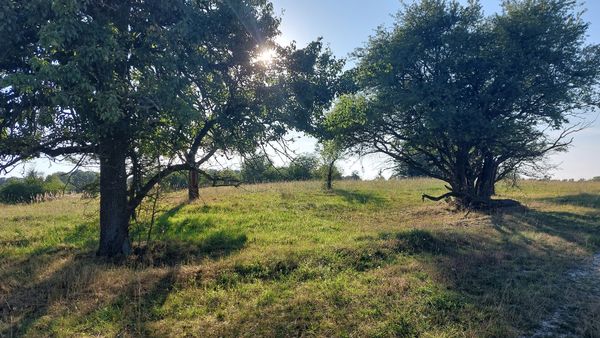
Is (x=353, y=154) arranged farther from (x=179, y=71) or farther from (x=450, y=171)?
(x=179, y=71)

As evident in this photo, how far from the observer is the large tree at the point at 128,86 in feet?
19.7

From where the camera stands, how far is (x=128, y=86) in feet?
23.0

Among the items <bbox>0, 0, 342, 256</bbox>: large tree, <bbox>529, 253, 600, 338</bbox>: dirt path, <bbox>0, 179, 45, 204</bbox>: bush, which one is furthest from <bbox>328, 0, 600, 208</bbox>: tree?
<bbox>0, 179, 45, 204</bbox>: bush

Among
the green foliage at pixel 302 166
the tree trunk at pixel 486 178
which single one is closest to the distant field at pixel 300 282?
the green foliage at pixel 302 166

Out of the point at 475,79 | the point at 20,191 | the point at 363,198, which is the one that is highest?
the point at 475,79

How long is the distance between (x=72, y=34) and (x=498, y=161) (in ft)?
62.3

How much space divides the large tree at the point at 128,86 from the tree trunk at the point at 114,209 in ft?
0.08

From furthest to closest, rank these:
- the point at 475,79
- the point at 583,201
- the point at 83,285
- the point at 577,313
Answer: the point at 583,201
the point at 475,79
the point at 83,285
the point at 577,313

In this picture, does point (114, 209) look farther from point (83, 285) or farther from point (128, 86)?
point (128, 86)

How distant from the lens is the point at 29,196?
2736cm

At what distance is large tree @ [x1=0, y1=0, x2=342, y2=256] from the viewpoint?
19.7 ft

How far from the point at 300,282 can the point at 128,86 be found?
4848mm

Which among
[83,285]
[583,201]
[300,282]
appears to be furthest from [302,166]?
[583,201]

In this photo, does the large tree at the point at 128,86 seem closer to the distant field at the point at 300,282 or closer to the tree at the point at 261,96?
the tree at the point at 261,96
